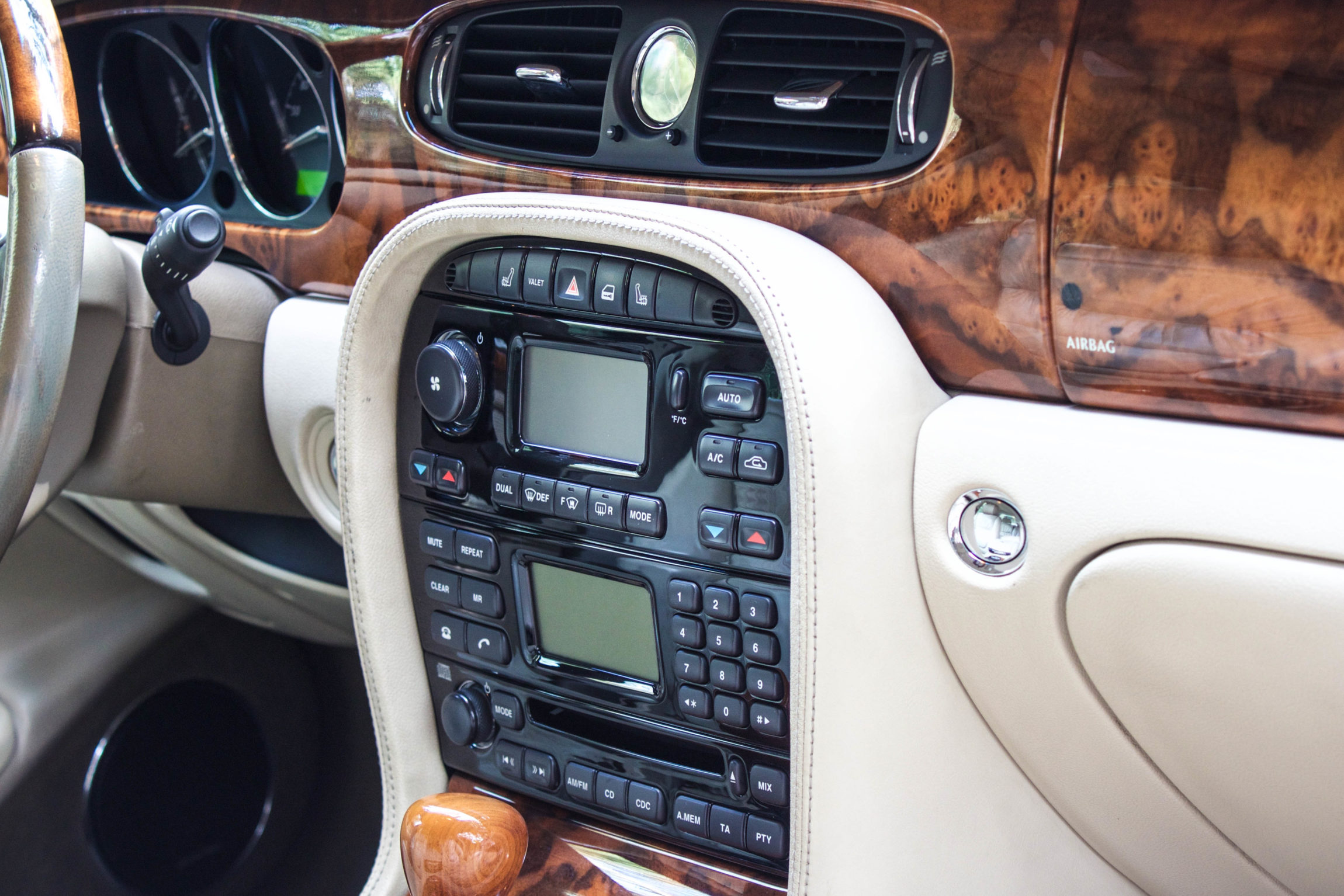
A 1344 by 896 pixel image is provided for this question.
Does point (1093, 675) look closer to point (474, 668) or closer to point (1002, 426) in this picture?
point (1002, 426)

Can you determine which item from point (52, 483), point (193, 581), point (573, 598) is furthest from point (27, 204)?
point (193, 581)

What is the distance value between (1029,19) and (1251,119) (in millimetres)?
160

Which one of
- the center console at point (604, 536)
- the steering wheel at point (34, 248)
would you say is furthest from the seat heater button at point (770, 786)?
the steering wheel at point (34, 248)

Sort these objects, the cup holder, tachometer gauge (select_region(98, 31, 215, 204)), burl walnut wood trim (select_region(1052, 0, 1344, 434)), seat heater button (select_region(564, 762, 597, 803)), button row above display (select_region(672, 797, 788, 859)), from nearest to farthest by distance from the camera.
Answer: burl walnut wood trim (select_region(1052, 0, 1344, 434)), button row above display (select_region(672, 797, 788, 859)), seat heater button (select_region(564, 762, 597, 803)), tachometer gauge (select_region(98, 31, 215, 204)), the cup holder

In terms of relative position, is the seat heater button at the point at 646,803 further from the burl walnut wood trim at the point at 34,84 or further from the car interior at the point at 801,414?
the burl walnut wood trim at the point at 34,84

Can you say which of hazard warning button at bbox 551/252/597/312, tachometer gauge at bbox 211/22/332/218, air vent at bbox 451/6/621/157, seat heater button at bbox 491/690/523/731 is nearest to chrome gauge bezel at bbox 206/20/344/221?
tachometer gauge at bbox 211/22/332/218

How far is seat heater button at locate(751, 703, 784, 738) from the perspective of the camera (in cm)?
87

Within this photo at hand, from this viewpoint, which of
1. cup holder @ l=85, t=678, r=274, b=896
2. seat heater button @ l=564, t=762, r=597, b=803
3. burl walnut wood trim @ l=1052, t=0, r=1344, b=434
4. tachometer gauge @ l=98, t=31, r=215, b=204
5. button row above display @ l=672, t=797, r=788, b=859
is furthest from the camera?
cup holder @ l=85, t=678, r=274, b=896

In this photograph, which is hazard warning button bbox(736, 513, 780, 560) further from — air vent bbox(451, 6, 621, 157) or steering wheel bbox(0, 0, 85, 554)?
steering wheel bbox(0, 0, 85, 554)

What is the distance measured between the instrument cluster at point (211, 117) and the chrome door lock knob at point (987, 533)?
0.84 meters

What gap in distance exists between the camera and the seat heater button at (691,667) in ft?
2.95

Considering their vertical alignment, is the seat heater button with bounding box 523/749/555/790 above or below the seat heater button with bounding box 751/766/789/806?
below

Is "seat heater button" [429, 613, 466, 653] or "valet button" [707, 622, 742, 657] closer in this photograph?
"valet button" [707, 622, 742, 657]

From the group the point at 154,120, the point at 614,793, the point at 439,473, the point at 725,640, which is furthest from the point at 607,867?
the point at 154,120
